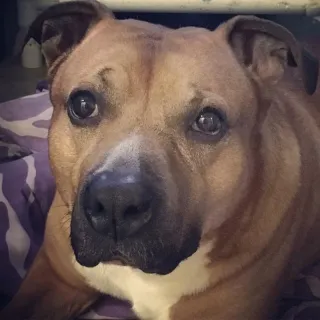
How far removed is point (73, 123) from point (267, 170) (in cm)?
55

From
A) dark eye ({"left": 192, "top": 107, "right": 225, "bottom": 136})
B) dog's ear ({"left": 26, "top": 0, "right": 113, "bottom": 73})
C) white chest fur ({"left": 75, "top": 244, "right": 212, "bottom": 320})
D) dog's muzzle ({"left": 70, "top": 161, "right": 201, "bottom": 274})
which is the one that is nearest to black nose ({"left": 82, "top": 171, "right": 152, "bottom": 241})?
dog's muzzle ({"left": 70, "top": 161, "right": 201, "bottom": 274})

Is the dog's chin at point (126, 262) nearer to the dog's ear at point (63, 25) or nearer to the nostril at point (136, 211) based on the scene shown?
the nostril at point (136, 211)

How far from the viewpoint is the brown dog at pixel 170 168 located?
1609 millimetres

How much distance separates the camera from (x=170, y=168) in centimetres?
165

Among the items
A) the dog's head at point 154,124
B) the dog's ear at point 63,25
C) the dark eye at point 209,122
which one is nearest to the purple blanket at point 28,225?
the dog's head at point 154,124

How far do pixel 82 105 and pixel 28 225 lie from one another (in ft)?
2.47

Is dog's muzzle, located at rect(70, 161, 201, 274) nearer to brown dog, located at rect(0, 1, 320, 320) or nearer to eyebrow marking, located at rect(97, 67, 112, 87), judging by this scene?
brown dog, located at rect(0, 1, 320, 320)

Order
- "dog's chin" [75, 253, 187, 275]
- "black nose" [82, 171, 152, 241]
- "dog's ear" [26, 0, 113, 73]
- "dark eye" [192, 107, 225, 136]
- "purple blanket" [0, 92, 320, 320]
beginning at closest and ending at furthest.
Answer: "black nose" [82, 171, 152, 241]
"dog's chin" [75, 253, 187, 275]
"dark eye" [192, 107, 225, 136]
"dog's ear" [26, 0, 113, 73]
"purple blanket" [0, 92, 320, 320]

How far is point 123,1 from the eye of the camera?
3348 millimetres

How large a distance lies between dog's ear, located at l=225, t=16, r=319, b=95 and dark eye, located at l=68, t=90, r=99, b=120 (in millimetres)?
423

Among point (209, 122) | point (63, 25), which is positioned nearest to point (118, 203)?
point (209, 122)

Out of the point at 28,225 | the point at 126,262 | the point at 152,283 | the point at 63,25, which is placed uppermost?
the point at 63,25

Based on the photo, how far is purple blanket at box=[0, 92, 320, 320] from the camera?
2215 mm

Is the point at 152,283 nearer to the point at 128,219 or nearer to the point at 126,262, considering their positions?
the point at 126,262
